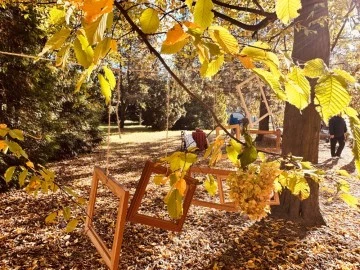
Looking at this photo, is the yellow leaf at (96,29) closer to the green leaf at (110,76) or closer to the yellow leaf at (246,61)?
the yellow leaf at (246,61)

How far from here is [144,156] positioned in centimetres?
1211

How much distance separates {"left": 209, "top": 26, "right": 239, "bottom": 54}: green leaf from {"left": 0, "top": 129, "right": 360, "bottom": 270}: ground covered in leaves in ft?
12.3

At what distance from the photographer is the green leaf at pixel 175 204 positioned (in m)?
1.02

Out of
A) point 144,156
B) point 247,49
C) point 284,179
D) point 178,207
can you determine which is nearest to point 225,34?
point 247,49

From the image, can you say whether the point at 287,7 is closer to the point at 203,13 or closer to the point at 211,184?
the point at 203,13

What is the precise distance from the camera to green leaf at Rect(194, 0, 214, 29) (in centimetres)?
69

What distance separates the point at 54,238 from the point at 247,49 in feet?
15.5

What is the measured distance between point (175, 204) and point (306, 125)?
174 inches

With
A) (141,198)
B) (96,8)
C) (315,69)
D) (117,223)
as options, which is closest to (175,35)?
(96,8)

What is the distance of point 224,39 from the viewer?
745 mm

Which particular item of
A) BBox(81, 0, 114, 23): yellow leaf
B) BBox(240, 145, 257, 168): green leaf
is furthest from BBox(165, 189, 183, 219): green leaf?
BBox(81, 0, 114, 23): yellow leaf

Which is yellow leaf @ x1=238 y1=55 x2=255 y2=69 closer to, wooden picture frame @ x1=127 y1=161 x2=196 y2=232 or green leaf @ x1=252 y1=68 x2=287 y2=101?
green leaf @ x1=252 y1=68 x2=287 y2=101

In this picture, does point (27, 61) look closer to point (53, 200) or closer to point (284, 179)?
point (53, 200)

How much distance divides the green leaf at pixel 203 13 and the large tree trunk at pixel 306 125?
4.25 metres
